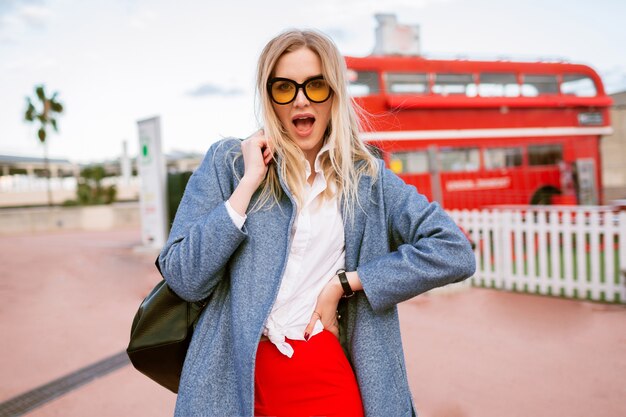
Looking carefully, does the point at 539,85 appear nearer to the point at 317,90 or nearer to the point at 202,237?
the point at 317,90

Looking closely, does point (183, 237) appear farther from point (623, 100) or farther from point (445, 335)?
point (623, 100)

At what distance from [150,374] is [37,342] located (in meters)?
4.67

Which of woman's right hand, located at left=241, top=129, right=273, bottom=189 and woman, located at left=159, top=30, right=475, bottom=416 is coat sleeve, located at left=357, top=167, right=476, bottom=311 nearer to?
woman, located at left=159, top=30, right=475, bottom=416

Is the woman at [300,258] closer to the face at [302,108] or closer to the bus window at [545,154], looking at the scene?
the face at [302,108]

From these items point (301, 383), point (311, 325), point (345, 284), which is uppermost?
point (345, 284)

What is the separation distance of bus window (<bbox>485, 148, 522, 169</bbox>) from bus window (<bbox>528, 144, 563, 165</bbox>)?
30 centimetres

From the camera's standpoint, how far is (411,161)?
930cm

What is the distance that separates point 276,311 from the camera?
4.70ft

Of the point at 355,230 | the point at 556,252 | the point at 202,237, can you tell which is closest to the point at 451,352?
the point at 556,252

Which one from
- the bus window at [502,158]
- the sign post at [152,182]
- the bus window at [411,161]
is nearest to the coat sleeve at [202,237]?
the bus window at [411,161]


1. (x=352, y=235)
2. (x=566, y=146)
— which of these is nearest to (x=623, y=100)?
(x=566, y=146)

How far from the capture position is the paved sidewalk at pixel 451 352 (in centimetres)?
362

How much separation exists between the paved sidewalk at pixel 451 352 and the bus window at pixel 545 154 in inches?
166

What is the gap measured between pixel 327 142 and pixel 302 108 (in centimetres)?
15
